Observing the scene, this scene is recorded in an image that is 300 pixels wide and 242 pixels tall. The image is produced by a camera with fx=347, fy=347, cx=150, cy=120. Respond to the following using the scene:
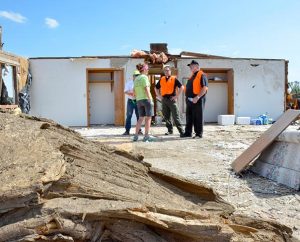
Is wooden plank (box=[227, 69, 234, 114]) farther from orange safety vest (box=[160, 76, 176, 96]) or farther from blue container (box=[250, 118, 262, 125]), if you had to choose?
orange safety vest (box=[160, 76, 176, 96])

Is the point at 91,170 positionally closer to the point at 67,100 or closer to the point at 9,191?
the point at 9,191

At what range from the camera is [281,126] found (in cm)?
456

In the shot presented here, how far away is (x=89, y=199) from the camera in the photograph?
2123mm

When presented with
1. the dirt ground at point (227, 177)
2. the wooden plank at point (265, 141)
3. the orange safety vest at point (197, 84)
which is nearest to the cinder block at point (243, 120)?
the orange safety vest at point (197, 84)

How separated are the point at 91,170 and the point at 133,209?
0.51 metres

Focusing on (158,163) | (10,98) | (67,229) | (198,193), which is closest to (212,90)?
(10,98)

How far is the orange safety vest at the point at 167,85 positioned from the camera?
30.7ft

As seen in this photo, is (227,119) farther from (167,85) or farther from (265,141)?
(265,141)

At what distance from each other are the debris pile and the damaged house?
11628 mm

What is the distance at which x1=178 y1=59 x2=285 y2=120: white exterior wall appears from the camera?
15414 mm

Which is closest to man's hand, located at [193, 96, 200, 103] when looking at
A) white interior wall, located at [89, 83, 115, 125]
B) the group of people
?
the group of people

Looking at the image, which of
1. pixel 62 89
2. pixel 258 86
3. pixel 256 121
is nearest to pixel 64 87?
pixel 62 89

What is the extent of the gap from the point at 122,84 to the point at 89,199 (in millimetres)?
12539

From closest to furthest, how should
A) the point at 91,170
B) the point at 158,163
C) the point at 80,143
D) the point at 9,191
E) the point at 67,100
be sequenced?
the point at 9,191 → the point at 91,170 → the point at 80,143 → the point at 158,163 → the point at 67,100
